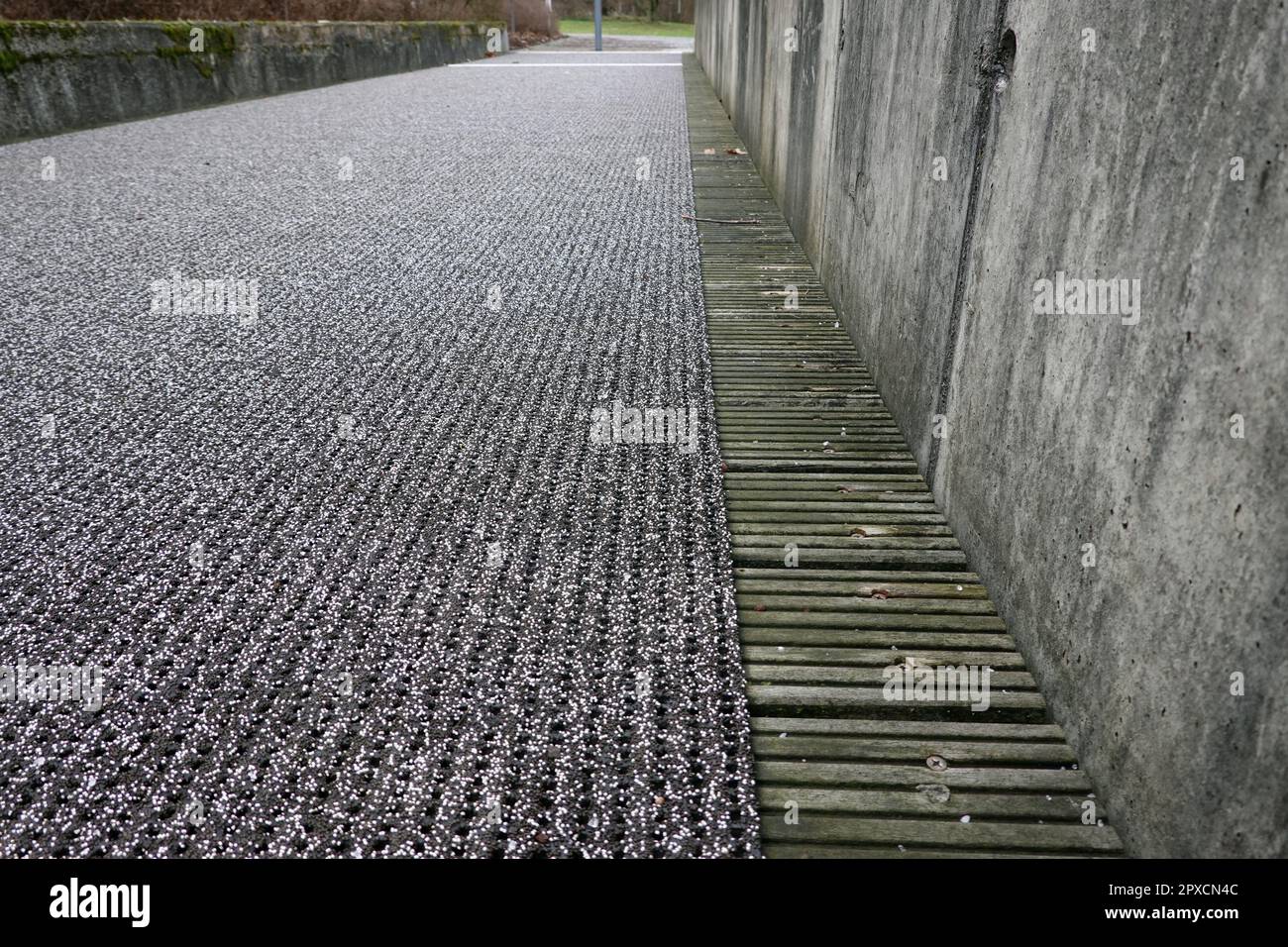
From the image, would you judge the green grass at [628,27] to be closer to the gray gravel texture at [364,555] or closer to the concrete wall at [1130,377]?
the gray gravel texture at [364,555]

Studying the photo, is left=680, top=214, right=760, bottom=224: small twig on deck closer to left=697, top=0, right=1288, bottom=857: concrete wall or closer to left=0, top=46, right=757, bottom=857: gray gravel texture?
left=0, top=46, right=757, bottom=857: gray gravel texture

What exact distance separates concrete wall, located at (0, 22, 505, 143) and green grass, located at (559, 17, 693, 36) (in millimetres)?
16564

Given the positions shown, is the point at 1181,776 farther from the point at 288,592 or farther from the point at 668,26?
the point at 668,26

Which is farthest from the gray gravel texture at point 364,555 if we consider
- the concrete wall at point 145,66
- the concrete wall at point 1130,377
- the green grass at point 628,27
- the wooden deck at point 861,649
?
the green grass at point 628,27

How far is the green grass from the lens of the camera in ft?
83.2

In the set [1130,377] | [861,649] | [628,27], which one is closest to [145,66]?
[861,649]

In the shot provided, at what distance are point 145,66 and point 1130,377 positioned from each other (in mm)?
7671

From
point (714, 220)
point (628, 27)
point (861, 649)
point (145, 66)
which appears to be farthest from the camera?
point (628, 27)

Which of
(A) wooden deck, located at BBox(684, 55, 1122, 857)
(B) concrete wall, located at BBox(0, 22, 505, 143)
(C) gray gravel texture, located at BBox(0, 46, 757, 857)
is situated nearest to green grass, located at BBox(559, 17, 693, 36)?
(B) concrete wall, located at BBox(0, 22, 505, 143)

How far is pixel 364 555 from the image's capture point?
1.60 metres

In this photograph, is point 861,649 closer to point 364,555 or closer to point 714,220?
point 364,555

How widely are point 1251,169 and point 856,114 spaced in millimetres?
2002

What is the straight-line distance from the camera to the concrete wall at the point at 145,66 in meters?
5.58

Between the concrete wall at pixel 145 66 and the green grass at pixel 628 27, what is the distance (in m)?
16.6
